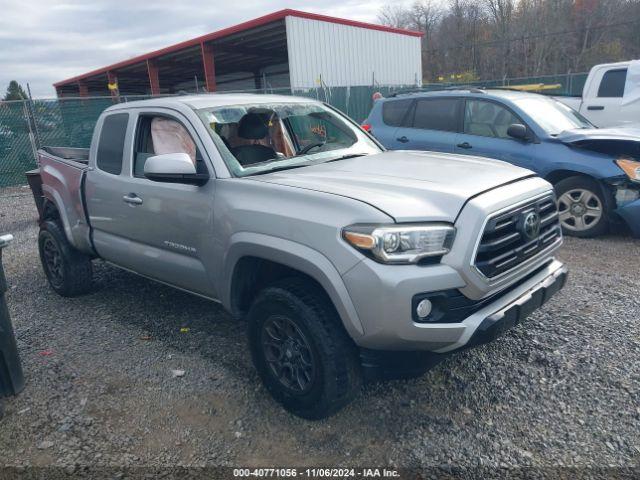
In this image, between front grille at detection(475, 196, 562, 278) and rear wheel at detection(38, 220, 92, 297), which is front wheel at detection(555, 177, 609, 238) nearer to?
front grille at detection(475, 196, 562, 278)

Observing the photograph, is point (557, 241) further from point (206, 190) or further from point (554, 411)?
point (206, 190)

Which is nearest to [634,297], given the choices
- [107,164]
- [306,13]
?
[107,164]

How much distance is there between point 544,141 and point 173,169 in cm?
491

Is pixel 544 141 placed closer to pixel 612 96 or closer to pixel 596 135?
pixel 596 135

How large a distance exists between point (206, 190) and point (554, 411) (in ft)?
8.06

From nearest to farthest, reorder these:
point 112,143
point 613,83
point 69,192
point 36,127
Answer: point 112,143
point 69,192
point 613,83
point 36,127

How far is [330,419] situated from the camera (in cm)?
296

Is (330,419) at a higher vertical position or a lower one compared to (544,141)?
lower

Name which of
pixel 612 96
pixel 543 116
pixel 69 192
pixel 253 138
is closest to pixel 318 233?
pixel 253 138

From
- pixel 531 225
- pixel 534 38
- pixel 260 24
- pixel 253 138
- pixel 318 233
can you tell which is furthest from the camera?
pixel 534 38

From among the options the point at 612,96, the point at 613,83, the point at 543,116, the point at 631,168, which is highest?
the point at 613,83

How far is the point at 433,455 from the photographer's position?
2.62m

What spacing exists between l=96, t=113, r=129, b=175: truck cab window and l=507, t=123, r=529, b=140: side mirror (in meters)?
4.56

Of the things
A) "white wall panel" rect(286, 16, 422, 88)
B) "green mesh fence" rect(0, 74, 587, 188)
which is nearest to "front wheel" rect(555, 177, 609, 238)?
"green mesh fence" rect(0, 74, 587, 188)
